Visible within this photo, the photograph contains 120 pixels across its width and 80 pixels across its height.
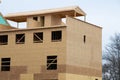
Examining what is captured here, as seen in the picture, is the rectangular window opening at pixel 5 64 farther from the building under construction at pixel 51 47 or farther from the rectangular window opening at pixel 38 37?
the rectangular window opening at pixel 38 37

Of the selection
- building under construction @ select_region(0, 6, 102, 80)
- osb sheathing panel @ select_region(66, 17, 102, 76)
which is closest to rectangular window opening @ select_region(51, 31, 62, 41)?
building under construction @ select_region(0, 6, 102, 80)

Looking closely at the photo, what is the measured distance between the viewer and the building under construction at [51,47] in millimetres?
41000

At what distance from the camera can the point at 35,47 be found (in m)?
42.6

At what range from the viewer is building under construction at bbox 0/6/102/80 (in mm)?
41000

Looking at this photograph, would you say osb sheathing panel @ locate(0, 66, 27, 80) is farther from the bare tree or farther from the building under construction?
the bare tree

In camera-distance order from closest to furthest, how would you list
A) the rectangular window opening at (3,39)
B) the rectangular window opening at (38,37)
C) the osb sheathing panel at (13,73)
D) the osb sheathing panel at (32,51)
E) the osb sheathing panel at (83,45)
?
the osb sheathing panel at (32,51) → the osb sheathing panel at (83,45) → the rectangular window opening at (38,37) → the osb sheathing panel at (13,73) → the rectangular window opening at (3,39)

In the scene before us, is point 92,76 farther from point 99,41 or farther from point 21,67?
point 21,67

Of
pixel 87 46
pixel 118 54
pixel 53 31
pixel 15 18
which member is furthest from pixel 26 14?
pixel 118 54

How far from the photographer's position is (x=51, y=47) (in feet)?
136

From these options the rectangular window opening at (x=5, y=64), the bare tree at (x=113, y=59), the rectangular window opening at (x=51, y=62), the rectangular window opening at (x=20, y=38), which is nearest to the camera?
the rectangular window opening at (x=51, y=62)

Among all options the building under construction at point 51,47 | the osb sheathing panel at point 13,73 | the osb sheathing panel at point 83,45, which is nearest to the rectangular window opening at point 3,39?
the building under construction at point 51,47

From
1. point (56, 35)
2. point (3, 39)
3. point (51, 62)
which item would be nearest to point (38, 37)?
point (56, 35)

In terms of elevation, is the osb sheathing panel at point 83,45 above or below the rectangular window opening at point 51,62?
above

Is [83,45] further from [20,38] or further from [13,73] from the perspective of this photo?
[13,73]
